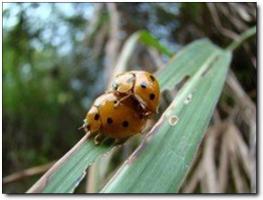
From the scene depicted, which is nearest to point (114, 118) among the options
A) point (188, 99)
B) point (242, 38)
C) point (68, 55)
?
point (188, 99)

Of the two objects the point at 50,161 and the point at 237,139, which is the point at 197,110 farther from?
the point at 50,161

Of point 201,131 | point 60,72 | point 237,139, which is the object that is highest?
point 60,72

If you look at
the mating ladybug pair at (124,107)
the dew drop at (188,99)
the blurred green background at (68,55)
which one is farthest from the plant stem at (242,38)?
the mating ladybug pair at (124,107)

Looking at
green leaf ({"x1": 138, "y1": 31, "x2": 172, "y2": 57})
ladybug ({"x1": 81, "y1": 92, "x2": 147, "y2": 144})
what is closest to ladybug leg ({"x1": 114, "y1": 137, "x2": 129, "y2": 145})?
ladybug ({"x1": 81, "y1": 92, "x2": 147, "y2": 144})

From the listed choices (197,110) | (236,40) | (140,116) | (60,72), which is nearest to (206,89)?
(197,110)

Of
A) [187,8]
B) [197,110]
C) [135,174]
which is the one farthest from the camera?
[187,8]

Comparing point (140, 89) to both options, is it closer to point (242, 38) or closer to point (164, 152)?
point (164, 152)

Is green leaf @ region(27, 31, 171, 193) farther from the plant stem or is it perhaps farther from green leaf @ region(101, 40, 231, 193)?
the plant stem
